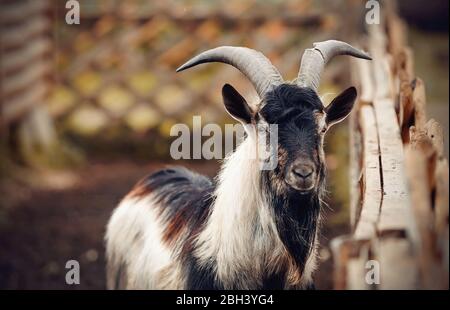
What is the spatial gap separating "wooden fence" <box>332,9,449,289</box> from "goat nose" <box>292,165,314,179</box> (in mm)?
317

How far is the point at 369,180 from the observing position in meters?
3.87

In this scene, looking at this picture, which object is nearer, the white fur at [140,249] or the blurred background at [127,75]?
the white fur at [140,249]

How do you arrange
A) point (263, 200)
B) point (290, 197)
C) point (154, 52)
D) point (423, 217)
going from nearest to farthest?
point (423, 217)
point (290, 197)
point (263, 200)
point (154, 52)

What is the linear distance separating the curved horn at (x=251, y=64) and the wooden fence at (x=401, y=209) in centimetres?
72

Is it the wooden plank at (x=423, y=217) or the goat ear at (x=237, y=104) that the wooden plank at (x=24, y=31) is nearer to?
the goat ear at (x=237, y=104)

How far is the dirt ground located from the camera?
6168 millimetres

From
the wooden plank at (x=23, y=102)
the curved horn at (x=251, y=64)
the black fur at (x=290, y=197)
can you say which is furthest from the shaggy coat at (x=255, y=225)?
the wooden plank at (x=23, y=102)

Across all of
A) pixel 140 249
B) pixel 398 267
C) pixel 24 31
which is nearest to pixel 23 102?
pixel 24 31

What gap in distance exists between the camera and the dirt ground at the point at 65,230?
20.2ft

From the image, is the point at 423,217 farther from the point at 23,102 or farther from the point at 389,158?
the point at 23,102

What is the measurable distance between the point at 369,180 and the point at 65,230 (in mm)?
4181

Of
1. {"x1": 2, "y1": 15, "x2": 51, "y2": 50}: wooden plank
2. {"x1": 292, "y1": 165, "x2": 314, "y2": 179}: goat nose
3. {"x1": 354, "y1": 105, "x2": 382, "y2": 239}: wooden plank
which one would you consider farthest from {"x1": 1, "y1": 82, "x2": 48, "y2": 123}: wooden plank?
{"x1": 292, "y1": 165, "x2": 314, "y2": 179}: goat nose
